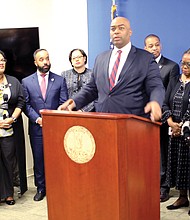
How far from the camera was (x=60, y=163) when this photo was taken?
96.3 inches

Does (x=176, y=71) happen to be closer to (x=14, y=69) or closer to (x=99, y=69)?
(x=99, y=69)

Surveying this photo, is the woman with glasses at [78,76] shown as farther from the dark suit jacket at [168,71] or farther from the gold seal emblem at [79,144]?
the gold seal emblem at [79,144]

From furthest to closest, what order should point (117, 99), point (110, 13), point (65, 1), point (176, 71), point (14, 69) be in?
point (65, 1)
point (110, 13)
point (14, 69)
point (176, 71)
point (117, 99)

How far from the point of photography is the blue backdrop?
14.4 ft

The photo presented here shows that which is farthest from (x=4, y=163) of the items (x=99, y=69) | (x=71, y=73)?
(x=99, y=69)

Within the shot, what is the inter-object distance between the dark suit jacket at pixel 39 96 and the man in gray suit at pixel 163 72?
39.0 inches

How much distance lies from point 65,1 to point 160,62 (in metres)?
2.02

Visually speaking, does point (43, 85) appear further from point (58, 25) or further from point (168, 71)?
point (58, 25)

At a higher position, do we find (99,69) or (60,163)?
(99,69)

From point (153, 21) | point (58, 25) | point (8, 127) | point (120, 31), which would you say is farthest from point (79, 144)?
point (58, 25)

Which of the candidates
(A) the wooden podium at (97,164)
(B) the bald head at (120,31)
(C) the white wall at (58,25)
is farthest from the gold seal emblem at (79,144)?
(C) the white wall at (58,25)

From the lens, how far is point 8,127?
402 cm

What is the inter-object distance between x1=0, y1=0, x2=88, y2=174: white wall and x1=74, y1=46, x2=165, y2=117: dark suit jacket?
8.05 feet

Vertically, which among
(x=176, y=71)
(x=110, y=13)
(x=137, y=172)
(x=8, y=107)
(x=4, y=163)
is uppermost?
(x=110, y=13)
